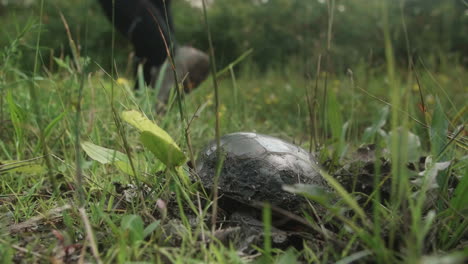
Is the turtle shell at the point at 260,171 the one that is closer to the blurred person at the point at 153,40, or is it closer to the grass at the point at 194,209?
the grass at the point at 194,209

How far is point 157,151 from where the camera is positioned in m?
1.26

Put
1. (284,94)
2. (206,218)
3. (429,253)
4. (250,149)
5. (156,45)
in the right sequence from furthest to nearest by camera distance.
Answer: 1. (284,94)
2. (156,45)
3. (250,149)
4. (206,218)
5. (429,253)

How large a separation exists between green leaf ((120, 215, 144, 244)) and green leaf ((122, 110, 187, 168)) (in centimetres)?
20

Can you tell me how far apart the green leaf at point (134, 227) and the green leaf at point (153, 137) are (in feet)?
0.65

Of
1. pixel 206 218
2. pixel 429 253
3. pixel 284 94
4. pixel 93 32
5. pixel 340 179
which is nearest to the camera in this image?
pixel 429 253

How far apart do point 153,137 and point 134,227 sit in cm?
28

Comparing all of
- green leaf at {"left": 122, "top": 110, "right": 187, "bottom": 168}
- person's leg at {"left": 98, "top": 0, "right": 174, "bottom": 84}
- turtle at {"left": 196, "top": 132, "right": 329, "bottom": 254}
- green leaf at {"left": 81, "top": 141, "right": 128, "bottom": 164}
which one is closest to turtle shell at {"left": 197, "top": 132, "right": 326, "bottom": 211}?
turtle at {"left": 196, "top": 132, "right": 329, "bottom": 254}

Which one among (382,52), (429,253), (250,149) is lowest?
(382,52)

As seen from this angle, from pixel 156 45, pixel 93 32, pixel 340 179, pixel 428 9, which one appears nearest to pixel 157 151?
pixel 340 179

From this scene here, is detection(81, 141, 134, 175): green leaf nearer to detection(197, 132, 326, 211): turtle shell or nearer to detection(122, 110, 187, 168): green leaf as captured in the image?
detection(122, 110, 187, 168): green leaf

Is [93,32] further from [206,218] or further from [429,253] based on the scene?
[429,253]

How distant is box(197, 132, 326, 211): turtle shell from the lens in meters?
1.31

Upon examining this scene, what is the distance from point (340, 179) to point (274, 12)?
585cm

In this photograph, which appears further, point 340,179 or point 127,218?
point 340,179
